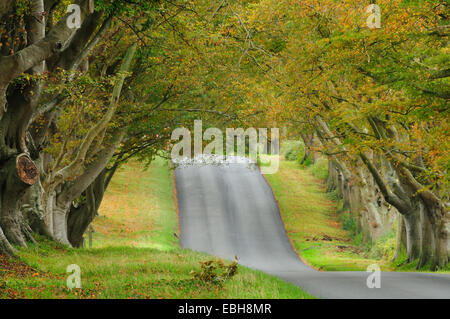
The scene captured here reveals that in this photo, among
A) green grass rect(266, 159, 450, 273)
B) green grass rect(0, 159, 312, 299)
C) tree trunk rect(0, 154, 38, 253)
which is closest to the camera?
green grass rect(0, 159, 312, 299)

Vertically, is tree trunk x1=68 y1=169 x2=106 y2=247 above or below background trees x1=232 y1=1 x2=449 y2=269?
below

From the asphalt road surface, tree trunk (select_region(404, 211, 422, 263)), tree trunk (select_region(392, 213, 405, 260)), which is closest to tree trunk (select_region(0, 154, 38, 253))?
the asphalt road surface

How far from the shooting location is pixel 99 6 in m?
11.9

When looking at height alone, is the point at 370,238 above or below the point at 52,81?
below

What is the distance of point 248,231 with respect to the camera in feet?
122

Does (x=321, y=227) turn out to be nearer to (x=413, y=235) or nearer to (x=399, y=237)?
(x=399, y=237)

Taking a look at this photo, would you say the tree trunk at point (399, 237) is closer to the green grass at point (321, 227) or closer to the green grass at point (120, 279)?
the green grass at point (321, 227)

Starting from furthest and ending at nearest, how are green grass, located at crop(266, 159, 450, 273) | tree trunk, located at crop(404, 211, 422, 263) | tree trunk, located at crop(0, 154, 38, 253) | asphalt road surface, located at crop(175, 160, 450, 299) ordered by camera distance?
green grass, located at crop(266, 159, 450, 273) → tree trunk, located at crop(404, 211, 422, 263) → tree trunk, located at crop(0, 154, 38, 253) → asphalt road surface, located at crop(175, 160, 450, 299)

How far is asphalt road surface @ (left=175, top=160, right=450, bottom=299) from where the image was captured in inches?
515

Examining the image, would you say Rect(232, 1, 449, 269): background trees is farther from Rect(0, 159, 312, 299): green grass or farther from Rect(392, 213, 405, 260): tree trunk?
Rect(0, 159, 312, 299): green grass

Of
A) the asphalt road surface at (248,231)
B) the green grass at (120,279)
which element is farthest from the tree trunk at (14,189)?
the asphalt road surface at (248,231)
